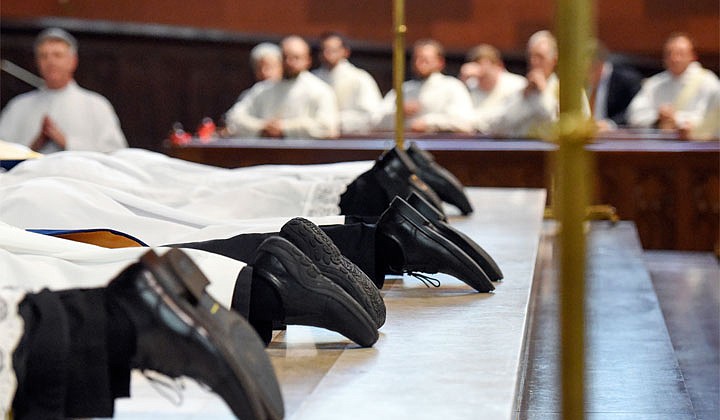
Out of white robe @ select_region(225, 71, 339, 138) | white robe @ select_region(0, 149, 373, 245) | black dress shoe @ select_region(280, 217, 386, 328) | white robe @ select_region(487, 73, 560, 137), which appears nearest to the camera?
black dress shoe @ select_region(280, 217, 386, 328)

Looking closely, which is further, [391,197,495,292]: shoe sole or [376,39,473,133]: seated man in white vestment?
[376,39,473,133]: seated man in white vestment

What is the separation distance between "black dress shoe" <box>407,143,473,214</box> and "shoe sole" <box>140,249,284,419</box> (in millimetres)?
2657

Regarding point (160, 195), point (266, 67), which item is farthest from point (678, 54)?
point (160, 195)

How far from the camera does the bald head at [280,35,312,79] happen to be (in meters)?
10.0

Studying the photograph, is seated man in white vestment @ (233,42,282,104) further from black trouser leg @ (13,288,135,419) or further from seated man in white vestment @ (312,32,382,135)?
black trouser leg @ (13,288,135,419)

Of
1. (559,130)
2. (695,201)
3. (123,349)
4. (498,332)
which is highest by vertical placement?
(559,130)

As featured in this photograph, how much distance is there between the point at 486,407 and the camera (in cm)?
200

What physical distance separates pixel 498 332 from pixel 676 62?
8.02 meters

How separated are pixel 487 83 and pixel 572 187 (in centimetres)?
949

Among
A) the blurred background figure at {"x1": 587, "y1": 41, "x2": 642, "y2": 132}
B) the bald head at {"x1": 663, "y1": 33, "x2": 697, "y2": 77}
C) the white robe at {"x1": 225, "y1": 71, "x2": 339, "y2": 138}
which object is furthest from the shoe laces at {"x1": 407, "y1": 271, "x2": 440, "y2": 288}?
the blurred background figure at {"x1": 587, "y1": 41, "x2": 642, "y2": 132}

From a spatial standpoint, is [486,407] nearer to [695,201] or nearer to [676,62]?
[695,201]

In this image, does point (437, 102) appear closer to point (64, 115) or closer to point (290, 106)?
point (290, 106)

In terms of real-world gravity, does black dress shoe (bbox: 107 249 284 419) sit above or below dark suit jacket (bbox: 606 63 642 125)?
above

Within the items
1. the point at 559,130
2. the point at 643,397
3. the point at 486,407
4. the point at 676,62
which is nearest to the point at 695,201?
the point at 676,62
